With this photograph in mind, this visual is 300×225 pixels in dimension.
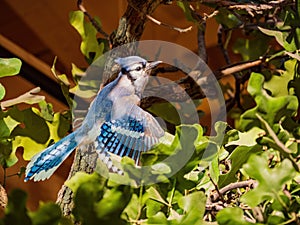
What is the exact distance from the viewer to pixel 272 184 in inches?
12.2

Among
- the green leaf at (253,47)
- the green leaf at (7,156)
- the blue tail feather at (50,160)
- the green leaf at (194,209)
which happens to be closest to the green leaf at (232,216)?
the green leaf at (194,209)

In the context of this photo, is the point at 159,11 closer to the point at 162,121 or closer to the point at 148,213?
the point at 162,121

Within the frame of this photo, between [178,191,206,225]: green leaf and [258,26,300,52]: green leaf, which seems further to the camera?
[258,26,300,52]: green leaf

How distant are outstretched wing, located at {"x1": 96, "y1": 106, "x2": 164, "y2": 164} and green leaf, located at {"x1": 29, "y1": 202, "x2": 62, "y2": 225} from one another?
0.14m

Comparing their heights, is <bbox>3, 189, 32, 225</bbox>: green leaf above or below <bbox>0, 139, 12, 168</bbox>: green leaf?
above

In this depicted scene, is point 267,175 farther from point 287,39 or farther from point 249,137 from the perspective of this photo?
point 287,39

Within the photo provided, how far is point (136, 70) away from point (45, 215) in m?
0.19

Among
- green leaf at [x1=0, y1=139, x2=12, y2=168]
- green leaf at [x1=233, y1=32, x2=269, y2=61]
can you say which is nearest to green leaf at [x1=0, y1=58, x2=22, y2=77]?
green leaf at [x1=0, y1=139, x2=12, y2=168]

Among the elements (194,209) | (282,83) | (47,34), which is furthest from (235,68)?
(47,34)

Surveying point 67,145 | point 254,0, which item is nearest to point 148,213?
point 67,145

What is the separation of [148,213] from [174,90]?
22 centimetres

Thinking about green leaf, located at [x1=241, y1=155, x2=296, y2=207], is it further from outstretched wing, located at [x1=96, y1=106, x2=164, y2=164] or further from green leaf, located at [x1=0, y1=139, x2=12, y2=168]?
green leaf, located at [x1=0, y1=139, x2=12, y2=168]

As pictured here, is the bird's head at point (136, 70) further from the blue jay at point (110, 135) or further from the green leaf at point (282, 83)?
the green leaf at point (282, 83)

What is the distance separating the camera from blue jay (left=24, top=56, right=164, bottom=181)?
15.6 inches
